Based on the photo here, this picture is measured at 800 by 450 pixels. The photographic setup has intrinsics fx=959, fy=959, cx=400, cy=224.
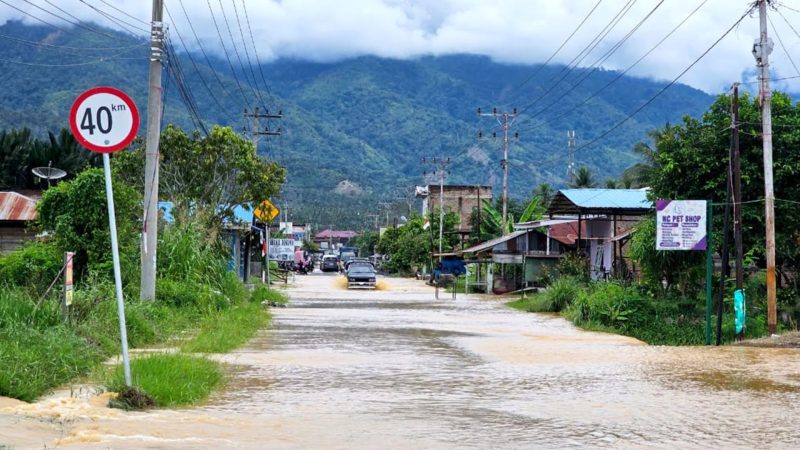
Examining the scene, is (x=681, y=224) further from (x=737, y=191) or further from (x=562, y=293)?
(x=562, y=293)

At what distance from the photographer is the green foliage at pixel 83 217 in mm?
20828

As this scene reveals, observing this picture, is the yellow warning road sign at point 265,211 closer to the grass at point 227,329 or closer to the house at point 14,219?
the house at point 14,219

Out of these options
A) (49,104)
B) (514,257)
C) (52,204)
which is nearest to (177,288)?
(52,204)

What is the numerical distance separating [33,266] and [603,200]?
22.0m

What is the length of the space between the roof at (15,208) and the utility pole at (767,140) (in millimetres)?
21977

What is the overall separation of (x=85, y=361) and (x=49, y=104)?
144194 mm

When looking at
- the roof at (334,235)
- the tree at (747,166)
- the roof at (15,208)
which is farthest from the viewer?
the roof at (334,235)

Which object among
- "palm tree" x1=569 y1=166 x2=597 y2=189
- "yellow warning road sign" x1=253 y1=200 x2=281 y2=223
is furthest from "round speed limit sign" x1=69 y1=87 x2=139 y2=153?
"palm tree" x1=569 y1=166 x2=597 y2=189

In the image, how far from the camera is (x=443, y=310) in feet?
115

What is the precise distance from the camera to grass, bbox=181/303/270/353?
55.6 ft

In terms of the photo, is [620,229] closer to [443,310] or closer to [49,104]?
[443,310]

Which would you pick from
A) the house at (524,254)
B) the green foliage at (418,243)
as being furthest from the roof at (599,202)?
the green foliage at (418,243)

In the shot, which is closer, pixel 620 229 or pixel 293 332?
pixel 293 332

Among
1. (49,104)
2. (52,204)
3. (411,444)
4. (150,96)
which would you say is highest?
(49,104)
